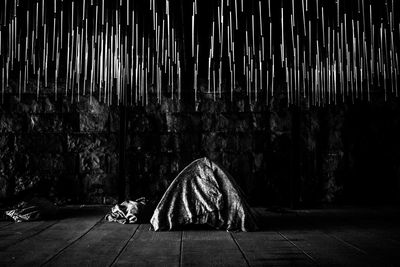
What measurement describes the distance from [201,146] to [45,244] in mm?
3457

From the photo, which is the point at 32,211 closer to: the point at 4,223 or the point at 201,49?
the point at 4,223

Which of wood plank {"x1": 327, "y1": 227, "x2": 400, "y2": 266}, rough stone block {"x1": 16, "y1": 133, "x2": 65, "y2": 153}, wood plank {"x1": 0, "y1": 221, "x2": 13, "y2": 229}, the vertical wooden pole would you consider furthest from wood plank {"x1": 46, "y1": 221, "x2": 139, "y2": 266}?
rough stone block {"x1": 16, "y1": 133, "x2": 65, "y2": 153}

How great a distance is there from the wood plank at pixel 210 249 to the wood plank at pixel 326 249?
0.58 meters

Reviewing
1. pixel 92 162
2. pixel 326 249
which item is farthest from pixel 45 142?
pixel 326 249

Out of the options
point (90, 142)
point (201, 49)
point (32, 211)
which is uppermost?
point (201, 49)

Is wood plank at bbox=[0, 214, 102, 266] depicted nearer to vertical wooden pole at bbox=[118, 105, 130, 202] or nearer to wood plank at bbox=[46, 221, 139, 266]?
wood plank at bbox=[46, 221, 139, 266]

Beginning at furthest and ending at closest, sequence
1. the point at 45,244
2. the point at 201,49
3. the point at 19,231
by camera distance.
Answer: the point at 201,49 → the point at 19,231 → the point at 45,244

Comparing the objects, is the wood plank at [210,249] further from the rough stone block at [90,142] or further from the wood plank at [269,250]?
the rough stone block at [90,142]

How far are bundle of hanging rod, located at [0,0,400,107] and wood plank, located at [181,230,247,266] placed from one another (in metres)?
2.39

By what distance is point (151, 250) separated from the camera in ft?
10.0

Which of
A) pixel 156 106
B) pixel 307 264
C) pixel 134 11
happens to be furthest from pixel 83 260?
pixel 156 106

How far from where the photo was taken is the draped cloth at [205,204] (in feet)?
13.0

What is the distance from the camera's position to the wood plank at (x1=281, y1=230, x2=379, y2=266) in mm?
2676

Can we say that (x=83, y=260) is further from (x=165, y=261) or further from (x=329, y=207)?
(x=329, y=207)
